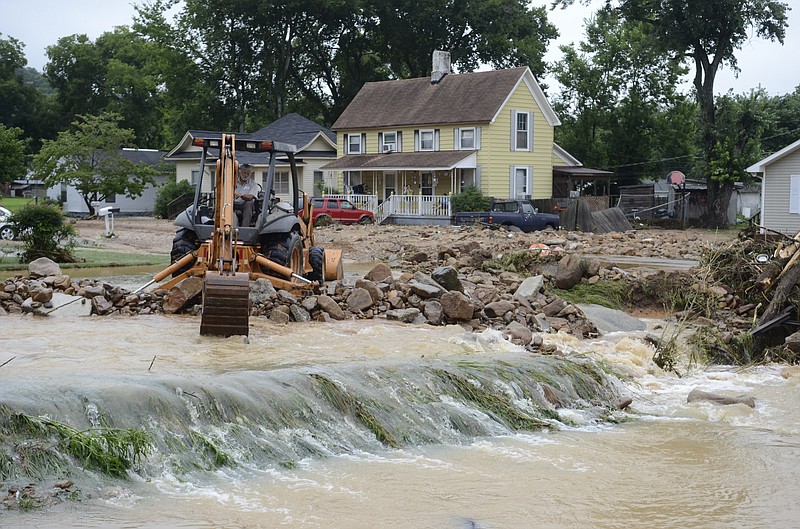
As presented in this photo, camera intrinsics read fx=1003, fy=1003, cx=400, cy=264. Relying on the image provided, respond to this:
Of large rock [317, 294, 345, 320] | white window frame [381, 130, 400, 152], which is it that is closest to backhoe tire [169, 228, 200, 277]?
large rock [317, 294, 345, 320]

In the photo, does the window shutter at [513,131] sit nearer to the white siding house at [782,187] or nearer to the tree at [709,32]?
the tree at [709,32]

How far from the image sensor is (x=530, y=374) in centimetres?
1279

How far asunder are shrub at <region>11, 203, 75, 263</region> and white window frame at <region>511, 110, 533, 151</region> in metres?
29.2

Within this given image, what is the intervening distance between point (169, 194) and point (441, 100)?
15596mm

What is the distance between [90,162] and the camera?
52312 millimetres

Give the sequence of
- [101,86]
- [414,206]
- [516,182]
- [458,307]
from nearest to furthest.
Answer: [458,307]
[414,206]
[516,182]
[101,86]

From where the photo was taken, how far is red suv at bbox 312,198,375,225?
4557 centimetres

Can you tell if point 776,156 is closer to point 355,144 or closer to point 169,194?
point 355,144

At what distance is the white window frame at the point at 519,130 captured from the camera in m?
50.9

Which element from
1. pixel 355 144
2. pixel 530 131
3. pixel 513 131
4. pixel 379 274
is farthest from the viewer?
pixel 355 144

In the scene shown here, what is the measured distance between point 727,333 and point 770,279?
154 centimetres

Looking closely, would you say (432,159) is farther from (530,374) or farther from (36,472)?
(36,472)

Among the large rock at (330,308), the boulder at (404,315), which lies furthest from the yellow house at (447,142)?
the large rock at (330,308)

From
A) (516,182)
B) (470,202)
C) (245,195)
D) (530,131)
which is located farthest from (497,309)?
(530,131)
